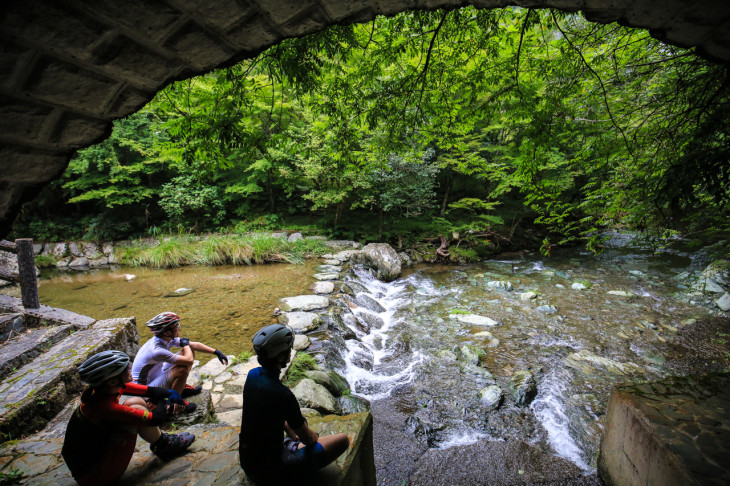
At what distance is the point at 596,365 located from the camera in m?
4.54

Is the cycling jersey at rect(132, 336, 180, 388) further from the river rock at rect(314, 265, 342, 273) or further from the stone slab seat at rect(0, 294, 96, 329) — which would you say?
the river rock at rect(314, 265, 342, 273)

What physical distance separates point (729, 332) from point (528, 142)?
6.31 metres

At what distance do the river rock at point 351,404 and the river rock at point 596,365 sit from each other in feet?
11.9

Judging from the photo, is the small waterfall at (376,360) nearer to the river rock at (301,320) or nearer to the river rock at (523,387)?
the river rock at (301,320)

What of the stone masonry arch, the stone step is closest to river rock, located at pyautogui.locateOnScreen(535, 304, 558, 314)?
the stone masonry arch

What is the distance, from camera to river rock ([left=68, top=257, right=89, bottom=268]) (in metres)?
10.8

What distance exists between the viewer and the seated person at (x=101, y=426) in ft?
6.05

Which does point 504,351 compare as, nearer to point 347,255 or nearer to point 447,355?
point 447,355

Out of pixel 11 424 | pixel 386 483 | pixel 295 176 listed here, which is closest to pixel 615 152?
pixel 386 483

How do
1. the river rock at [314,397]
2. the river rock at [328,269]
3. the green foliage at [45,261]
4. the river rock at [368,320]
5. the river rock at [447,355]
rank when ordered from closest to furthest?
the river rock at [314,397], the river rock at [447,355], the river rock at [368,320], the river rock at [328,269], the green foliage at [45,261]

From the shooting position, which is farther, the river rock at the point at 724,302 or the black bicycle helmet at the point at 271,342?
the river rock at the point at 724,302

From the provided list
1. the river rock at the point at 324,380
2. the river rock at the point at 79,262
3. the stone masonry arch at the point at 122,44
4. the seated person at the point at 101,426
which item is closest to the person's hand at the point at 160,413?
the seated person at the point at 101,426

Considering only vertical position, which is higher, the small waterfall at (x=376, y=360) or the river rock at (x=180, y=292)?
the river rock at (x=180, y=292)

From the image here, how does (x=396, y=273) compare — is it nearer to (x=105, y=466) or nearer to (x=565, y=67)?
(x=565, y=67)
